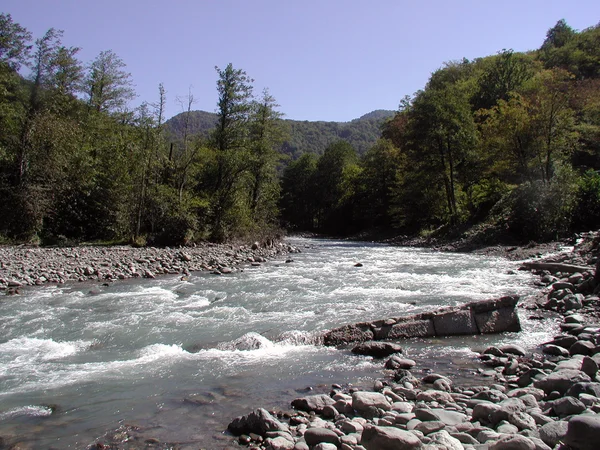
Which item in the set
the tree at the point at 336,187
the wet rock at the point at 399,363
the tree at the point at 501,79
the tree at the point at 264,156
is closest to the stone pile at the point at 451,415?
the wet rock at the point at 399,363

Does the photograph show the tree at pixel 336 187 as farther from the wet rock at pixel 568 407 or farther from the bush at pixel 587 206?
the wet rock at pixel 568 407

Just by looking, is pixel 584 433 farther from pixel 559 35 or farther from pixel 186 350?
pixel 559 35

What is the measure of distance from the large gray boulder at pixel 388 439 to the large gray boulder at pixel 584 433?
3.94 feet

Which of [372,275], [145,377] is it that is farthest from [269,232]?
[145,377]

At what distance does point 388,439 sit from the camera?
12.4 ft

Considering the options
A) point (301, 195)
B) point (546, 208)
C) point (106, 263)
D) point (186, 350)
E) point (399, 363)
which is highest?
point (301, 195)

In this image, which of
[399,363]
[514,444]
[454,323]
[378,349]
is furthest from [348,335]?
[514,444]

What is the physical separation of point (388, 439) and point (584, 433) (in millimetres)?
1559

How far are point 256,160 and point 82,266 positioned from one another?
15038mm

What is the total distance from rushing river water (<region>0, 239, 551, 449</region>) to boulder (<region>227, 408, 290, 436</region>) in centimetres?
17

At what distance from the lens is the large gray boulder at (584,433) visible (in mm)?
3365

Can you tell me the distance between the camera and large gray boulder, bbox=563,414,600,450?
337 centimetres

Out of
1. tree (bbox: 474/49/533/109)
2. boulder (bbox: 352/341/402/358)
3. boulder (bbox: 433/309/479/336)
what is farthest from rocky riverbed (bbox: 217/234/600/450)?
tree (bbox: 474/49/533/109)

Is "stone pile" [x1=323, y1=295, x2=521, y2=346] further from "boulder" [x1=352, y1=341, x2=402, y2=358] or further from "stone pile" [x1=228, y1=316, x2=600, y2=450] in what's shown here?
"stone pile" [x1=228, y1=316, x2=600, y2=450]
